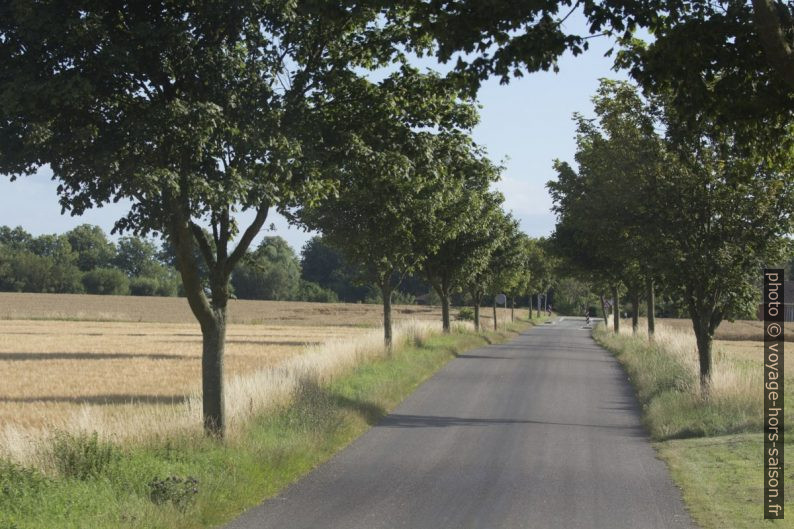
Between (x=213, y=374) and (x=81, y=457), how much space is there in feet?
9.62

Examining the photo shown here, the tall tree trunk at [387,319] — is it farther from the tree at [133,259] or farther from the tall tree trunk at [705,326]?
the tree at [133,259]

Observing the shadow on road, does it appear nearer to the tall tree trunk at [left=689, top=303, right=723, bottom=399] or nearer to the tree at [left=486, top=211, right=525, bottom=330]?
the tall tree trunk at [left=689, top=303, right=723, bottom=399]

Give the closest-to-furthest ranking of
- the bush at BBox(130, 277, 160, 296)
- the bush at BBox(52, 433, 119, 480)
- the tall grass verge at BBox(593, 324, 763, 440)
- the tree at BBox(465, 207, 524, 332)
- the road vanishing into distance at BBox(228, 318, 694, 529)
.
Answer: the road vanishing into distance at BBox(228, 318, 694, 529) < the bush at BBox(52, 433, 119, 480) < the tall grass verge at BBox(593, 324, 763, 440) < the tree at BBox(465, 207, 524, 332) < the bush at BBox(130, 277, 160, 296)

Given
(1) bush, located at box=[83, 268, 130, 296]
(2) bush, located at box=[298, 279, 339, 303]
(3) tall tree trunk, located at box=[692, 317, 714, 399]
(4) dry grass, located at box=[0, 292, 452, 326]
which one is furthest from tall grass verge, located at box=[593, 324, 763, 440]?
(2) bush, located at box=[298, 279, 339, 303]

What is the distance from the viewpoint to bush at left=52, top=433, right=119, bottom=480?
8820 mm

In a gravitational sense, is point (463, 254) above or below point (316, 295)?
above

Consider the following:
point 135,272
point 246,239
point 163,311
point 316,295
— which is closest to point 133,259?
point 135,272

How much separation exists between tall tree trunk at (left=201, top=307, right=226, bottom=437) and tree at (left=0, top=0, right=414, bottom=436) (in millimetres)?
29

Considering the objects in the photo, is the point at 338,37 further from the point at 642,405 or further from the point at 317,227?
the point at 317,227

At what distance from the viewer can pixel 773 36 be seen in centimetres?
697

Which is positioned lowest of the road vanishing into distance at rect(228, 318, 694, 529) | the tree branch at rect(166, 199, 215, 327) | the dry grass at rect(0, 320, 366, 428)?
the dry grass at rect(0, 320, 366, 428)

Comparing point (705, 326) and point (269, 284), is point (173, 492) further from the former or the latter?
point (269, 284)

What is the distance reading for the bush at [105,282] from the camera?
11325 centimetres

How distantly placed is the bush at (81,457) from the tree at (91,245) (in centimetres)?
13571
